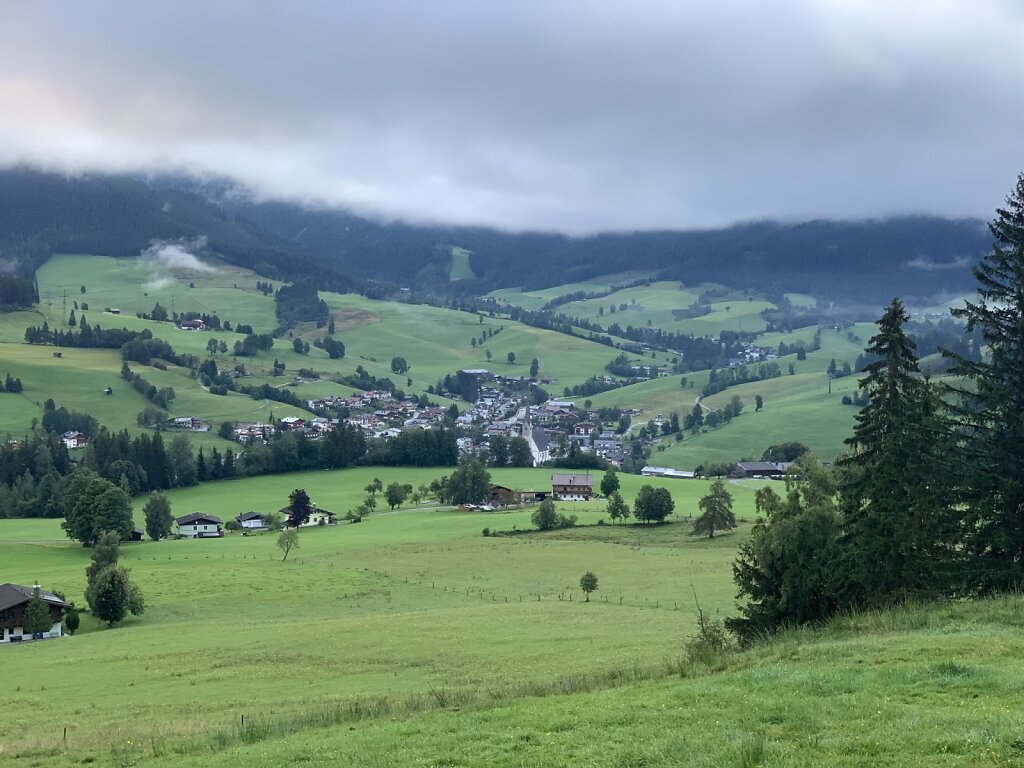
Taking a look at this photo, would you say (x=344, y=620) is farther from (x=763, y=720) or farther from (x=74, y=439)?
(x=74, y=439)

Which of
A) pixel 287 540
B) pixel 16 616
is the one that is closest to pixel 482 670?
pixel 16 616

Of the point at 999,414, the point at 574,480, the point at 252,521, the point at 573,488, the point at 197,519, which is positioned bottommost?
the point at 252,521

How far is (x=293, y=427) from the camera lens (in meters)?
188

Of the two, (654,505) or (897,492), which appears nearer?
(897,492)

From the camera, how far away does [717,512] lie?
294 ft

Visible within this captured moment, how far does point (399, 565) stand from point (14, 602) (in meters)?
28.1

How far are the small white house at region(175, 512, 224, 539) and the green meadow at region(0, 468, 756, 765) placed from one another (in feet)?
25.3

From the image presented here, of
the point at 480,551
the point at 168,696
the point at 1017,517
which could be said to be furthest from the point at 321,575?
the point at 1017,517

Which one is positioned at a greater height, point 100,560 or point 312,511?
point 100,560

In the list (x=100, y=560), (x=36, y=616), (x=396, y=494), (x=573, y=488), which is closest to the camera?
(x=36, y=616)

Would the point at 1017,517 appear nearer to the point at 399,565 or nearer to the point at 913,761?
the point at 913,761

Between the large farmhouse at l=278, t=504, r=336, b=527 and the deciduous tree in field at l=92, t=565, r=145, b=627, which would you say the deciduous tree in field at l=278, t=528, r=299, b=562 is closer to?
the deciduous tree in field at l=92, t=565, r=145, b=627

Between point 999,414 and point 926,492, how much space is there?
3203 millimetres

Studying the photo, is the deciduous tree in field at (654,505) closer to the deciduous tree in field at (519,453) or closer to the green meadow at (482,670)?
the green meadow at (482,670)
